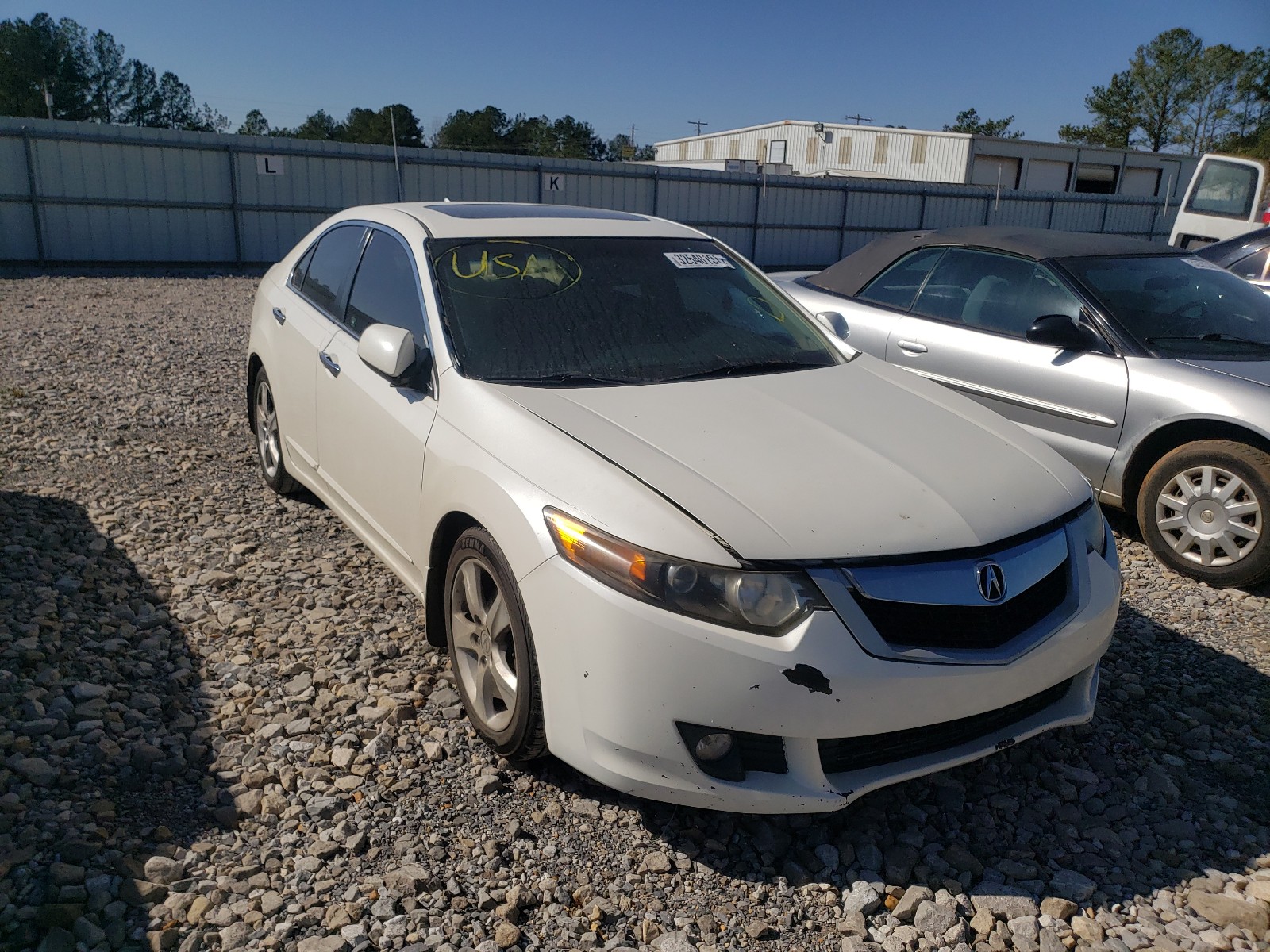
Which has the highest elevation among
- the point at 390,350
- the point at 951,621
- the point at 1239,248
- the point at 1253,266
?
the point at 1239,248

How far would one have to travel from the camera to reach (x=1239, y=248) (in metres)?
8.12

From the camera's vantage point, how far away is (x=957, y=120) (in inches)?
3676

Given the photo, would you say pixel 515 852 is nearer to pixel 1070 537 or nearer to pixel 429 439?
pixel 429 439

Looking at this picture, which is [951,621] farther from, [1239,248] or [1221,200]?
[1221,200]

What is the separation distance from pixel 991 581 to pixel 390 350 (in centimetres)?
203

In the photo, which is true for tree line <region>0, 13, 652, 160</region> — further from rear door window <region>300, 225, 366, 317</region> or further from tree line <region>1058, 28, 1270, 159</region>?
rear door window <region>300, 225, 366, 317</region>

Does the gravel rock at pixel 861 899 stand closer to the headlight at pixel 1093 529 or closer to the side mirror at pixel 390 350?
the headlight at pixel 1093 529

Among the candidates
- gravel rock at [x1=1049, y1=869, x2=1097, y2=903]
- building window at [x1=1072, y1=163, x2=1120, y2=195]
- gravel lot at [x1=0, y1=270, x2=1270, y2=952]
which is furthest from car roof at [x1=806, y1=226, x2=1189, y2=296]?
building window at [x1=1072, y1=163, x2=1120, y2=195]

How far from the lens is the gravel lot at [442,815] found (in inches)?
95.6

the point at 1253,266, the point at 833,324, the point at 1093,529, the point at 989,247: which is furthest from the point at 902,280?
the point at 1253,266

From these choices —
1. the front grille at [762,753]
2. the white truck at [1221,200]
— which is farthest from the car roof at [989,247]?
the white truck at [1221,200]

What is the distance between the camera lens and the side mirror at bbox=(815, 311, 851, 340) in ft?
13.8

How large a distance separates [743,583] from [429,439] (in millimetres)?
1305

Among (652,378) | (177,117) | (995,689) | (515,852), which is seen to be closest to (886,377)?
(652,378)
